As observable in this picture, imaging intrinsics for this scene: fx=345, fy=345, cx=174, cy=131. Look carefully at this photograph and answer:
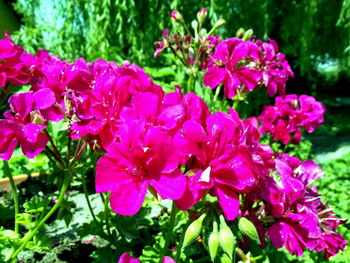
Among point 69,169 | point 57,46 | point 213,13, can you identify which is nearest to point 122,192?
point 69,169

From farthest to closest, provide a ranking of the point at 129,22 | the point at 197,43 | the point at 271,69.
→ the point at 129,22
the point at 197,43
the point at 271,69

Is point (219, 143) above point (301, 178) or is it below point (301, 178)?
above

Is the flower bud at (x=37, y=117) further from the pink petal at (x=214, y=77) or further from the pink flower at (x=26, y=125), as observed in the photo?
the pink petal at (x=214, y=77)

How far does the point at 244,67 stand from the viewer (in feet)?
4.32

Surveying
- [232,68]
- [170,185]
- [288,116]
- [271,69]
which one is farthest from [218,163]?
[288,116]

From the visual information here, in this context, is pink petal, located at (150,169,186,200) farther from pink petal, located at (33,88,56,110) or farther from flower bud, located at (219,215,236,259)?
pink petal, located at (33,88,56,110)

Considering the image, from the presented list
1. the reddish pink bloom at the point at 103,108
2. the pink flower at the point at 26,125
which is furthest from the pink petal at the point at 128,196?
the pink flower at the point at 26,125

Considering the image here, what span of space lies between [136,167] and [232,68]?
0.76m

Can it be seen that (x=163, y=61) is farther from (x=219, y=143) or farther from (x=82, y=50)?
(x=219, y=143)

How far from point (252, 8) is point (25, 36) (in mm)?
2981

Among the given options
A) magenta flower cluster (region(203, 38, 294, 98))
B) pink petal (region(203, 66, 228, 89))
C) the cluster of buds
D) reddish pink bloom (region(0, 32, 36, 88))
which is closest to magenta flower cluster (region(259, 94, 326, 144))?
magenta flower cluster (region(203, 38, 294, 98))

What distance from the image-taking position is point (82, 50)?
14.2 feet

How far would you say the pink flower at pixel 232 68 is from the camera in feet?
4.09

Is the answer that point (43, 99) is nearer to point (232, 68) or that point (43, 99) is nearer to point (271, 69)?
point (232, 68)
